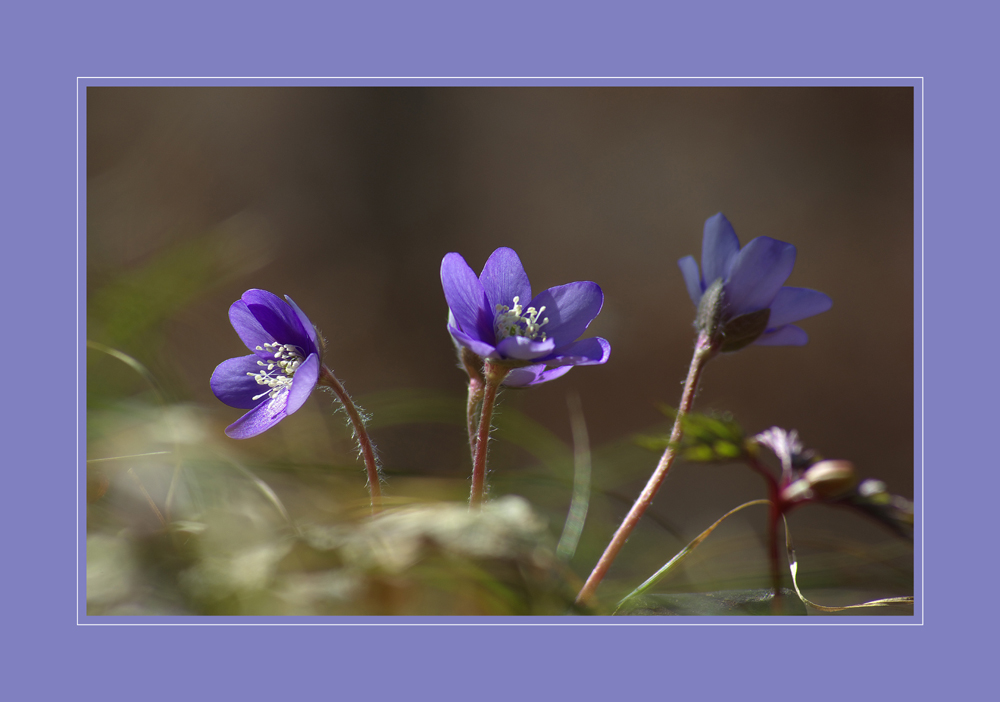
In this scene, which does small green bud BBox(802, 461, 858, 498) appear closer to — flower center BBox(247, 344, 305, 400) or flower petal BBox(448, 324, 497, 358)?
flower petal BBox(448, 324, 497, 358)

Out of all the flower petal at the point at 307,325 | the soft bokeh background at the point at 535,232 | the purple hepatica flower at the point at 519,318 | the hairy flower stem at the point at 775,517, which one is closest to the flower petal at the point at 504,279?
the purple hepatica flower at the point at 519,318

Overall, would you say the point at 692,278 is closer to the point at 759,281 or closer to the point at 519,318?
the point at 759,281

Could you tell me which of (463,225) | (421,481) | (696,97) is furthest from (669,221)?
(421,481)

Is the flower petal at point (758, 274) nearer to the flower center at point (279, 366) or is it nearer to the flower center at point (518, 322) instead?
the flower center at point (518, 322)

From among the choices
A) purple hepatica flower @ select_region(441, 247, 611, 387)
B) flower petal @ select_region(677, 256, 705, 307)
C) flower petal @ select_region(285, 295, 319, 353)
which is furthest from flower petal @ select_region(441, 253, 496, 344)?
flower petal @ select_region(677, 256, 705, 307)

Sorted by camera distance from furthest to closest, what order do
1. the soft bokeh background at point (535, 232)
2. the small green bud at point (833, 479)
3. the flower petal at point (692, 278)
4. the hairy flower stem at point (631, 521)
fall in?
the soft bokeh background at point (535, 232), the flower petal at point (692, 278), the hairy flower stem at point (631, 521), the small green bud at point (833, 479)

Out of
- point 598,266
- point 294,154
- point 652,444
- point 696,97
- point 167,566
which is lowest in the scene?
point 167,566

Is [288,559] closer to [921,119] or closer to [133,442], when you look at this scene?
[133,442]

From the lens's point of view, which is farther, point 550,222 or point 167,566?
point 550,222

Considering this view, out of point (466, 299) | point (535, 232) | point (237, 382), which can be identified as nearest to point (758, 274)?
point (466, 299)
